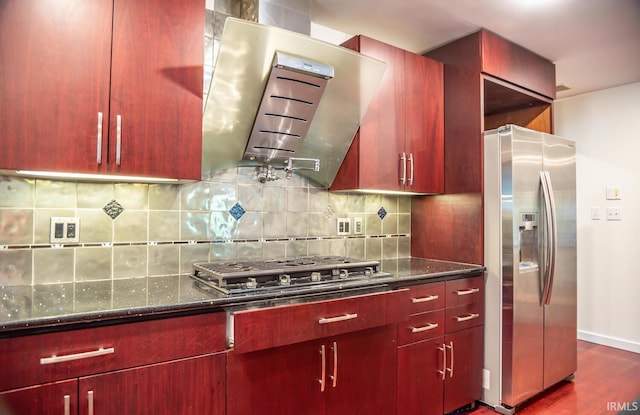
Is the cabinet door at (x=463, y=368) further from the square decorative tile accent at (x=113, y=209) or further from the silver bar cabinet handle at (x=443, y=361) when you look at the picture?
the square decorative tile accent at (x=113, y=209)

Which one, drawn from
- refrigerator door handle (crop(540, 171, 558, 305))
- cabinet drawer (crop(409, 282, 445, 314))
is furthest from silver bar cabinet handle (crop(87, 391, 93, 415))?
refrigerator door handle (crop(540, 171, 558, 305))

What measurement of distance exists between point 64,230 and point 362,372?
1449 mm

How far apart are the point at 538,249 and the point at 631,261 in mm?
1658

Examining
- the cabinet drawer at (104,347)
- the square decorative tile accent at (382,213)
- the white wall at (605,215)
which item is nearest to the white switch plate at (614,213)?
the white wall at (605,215)

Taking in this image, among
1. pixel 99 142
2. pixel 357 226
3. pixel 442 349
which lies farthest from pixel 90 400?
pixel 357 226

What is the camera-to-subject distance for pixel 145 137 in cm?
151

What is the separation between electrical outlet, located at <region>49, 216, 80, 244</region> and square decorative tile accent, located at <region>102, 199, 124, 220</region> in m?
0.12

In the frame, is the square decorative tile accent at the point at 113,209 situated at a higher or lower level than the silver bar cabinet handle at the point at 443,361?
higher

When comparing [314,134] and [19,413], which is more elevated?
[314,134]

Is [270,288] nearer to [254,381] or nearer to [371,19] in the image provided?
[254,381]

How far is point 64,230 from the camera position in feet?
5.38

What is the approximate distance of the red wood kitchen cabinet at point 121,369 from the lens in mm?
1063

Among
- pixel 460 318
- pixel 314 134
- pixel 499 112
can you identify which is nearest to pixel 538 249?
pixel 460 318

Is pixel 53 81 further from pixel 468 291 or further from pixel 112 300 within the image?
pixel 468 291
